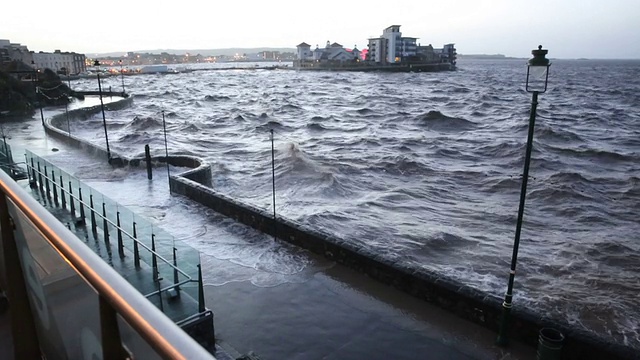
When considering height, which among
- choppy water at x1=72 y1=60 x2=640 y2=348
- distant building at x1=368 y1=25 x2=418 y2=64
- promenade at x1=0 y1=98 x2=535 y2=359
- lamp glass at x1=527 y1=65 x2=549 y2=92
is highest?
distant building at x1=368 y1=25 x2=418 y2=64

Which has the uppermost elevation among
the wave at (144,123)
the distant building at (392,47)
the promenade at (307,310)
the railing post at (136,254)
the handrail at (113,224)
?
the distant building at (392,47)

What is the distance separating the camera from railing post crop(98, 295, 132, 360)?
1.50 metres

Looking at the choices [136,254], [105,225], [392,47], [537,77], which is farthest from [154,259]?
[392,47]

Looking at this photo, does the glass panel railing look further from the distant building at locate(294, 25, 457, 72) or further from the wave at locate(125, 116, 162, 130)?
the distant building at locate(294, 25, 457, 72)

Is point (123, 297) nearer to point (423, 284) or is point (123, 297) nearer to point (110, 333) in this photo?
point (110, 333)

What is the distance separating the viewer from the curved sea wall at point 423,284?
9.47m

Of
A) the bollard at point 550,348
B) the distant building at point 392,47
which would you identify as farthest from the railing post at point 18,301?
the distant building at point 392,47

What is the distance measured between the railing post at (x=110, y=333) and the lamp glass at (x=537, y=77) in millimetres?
8234

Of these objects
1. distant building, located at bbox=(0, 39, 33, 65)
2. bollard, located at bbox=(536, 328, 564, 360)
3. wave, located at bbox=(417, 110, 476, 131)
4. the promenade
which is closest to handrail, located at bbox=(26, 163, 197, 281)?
the promenade

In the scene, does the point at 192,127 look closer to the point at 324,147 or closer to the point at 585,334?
the point at 324,147

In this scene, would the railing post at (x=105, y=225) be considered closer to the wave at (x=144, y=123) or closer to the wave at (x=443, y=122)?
the wave at (x=144, y=123)

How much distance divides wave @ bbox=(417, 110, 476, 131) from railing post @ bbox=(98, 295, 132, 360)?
53.5 metres

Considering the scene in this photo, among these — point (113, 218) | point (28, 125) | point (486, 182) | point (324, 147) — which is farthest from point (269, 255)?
point (28, 125)

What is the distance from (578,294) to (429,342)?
7.02 metres
